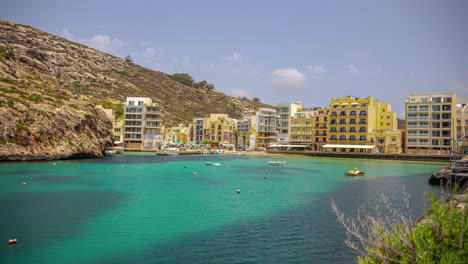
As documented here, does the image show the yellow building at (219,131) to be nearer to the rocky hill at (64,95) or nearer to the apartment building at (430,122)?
the rocky hill at (64,95)

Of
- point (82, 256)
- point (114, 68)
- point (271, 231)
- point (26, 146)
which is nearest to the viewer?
point (82, 256)

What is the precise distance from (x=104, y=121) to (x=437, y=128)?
299 ft

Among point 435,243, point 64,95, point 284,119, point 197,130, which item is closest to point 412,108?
point 284,119

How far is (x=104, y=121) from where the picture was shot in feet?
289

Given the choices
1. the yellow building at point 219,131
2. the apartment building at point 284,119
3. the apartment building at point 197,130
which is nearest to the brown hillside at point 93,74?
the apartment building at point 197,130

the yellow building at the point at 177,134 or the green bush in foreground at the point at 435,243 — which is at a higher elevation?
the yellow building at the point at 177,134

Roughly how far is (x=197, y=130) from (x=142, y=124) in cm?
3319

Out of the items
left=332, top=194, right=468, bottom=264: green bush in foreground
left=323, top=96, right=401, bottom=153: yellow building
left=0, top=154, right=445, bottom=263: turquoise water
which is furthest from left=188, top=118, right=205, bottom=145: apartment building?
left=332, top=194, right=468, bottom=264: green bush in foreground

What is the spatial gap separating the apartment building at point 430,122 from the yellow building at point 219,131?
227 feet

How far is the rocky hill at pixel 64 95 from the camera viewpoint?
196 ft

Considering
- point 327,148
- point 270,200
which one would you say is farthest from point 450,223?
point 327,148

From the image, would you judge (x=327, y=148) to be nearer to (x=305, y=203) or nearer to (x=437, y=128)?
(x=437, y=128)

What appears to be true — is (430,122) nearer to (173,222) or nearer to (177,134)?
(173,222)

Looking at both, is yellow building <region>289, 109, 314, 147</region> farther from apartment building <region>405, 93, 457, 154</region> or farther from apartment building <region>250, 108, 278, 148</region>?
apartment building <region>405, 93, 457, 154</region>
